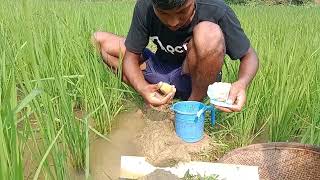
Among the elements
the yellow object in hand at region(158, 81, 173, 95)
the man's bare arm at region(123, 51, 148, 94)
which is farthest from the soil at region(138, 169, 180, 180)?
the man's bare arm at region(123, 51, 148, 94)

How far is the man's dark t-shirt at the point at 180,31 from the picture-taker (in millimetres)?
1986

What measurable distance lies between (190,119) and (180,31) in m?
0.57

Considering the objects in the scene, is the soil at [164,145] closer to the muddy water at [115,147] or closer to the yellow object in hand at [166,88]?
the muddy water at [115,147]

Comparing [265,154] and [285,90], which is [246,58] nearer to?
[285,90]

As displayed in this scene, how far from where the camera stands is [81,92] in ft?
6.38

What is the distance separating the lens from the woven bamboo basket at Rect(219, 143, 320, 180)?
158cm

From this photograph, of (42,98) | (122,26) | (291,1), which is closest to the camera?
(42,98)

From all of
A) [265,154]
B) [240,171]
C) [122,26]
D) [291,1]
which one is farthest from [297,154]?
[291,1]

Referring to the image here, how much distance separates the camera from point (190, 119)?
1.68m

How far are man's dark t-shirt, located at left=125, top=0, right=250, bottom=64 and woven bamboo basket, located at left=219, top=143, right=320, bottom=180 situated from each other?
58cm

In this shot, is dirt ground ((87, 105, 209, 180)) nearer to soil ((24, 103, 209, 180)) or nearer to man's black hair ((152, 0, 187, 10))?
soil ((24, 103, 209, 180))

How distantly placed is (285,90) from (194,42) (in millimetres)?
515

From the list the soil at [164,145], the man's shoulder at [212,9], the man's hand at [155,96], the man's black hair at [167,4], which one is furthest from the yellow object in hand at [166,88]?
the man's shoulder at [212,9]

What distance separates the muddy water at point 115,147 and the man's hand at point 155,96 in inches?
9.9
